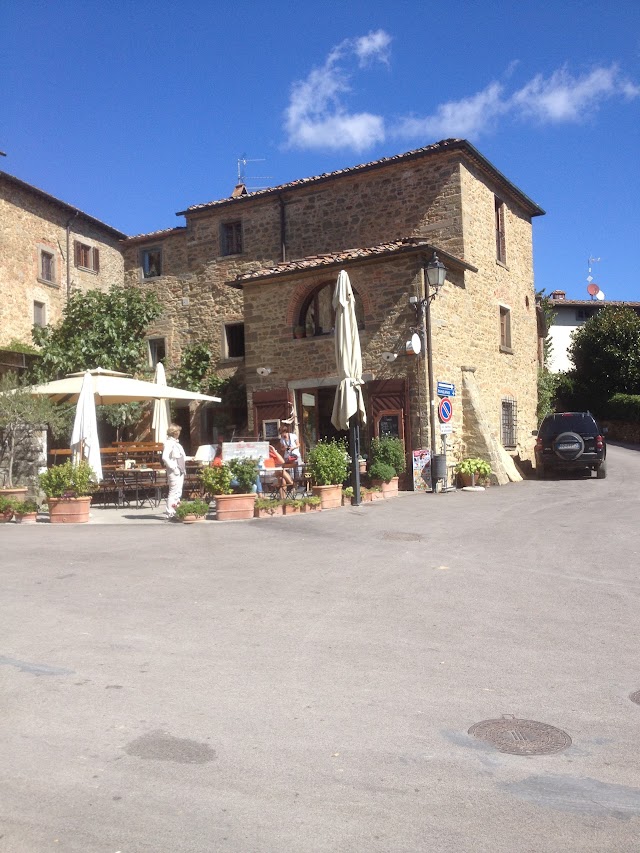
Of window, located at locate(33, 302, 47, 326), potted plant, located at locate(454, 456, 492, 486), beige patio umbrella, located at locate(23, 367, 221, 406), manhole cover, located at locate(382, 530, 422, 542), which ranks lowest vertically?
manhole cover, located at locate(382, 530, 422, 542)

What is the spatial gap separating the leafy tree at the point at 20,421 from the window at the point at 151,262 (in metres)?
11.8

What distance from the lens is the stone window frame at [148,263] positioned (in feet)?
84.0

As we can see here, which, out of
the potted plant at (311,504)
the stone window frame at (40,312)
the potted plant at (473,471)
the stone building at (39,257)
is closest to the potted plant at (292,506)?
the potted plant at (311,504)

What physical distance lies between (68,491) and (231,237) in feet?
45.0

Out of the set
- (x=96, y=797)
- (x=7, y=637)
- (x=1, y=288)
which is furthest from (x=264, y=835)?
(x=1, y=288)

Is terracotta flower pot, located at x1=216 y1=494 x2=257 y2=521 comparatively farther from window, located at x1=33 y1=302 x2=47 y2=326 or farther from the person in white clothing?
window, located at x1=33 y1=302 x2=47 y2=326

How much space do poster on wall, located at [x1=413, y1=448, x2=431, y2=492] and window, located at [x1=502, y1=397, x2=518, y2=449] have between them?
5.16m

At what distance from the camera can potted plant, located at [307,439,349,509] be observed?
44.9ft

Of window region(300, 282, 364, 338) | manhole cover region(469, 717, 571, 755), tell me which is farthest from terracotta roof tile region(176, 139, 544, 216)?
manhole cover region(469, 717, 571, 755)

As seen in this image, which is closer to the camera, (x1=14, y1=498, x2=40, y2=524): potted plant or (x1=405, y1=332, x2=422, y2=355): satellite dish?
(x1=14, y1=498, x2=40, y2=524): potted plant

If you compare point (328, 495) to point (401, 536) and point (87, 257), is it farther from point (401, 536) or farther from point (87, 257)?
point (87, 257)

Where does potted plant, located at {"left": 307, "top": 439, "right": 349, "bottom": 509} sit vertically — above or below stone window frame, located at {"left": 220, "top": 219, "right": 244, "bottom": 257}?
below

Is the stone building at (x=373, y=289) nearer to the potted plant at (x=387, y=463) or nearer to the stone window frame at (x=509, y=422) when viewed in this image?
the stone window frame at (x=509, y=422)

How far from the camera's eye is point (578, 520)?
1174 cm
